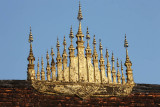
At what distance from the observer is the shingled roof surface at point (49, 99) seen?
27.1 m

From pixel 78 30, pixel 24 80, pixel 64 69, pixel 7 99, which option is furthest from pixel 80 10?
pixel 7 99

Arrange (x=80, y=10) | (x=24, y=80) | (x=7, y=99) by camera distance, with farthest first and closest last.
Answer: (x=80, y=10), (x=24, y=80), (x=7, y=99)

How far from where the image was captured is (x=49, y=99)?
2795 cm

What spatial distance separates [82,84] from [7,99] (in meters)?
4.86

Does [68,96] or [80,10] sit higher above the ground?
[80,10]

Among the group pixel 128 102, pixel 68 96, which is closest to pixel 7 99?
pixel 68 96

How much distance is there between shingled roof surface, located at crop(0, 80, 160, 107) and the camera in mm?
27125

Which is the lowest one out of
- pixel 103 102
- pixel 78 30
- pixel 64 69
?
pixel 103 102

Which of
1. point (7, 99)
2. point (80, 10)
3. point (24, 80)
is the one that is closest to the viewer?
point (7, 99)

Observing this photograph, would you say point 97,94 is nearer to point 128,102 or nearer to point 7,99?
point 128,102

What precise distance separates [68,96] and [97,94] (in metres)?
1.94

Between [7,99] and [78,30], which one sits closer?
[7,99]

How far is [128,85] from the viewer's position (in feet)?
99.9

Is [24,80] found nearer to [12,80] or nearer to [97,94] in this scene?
[12,80]
